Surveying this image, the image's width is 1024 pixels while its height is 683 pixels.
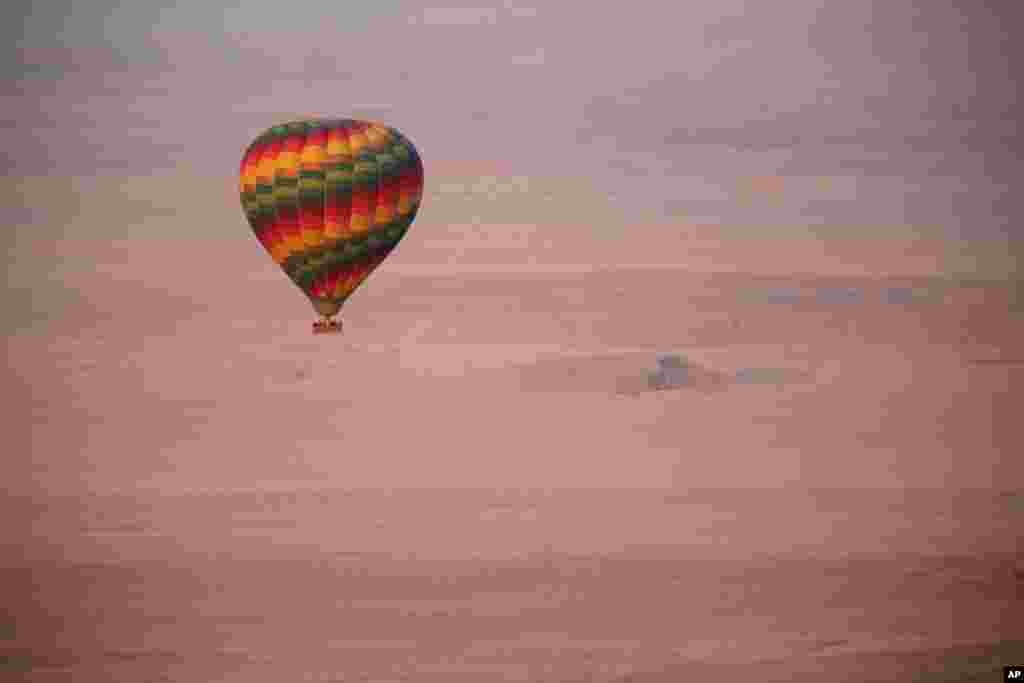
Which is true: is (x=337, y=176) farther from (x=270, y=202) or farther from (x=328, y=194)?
(x=270, y=202)

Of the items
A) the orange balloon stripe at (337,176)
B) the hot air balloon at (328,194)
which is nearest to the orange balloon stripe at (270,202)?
the hot air balloon at (328,194)

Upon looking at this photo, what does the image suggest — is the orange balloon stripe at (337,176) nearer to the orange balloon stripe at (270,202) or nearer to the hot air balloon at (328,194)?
the hot air balloon at (328,194)

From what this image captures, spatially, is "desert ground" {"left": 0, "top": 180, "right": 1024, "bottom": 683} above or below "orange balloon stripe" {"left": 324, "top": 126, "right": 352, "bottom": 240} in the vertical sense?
below

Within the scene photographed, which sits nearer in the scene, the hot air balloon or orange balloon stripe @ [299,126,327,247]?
orange balloon stripe @ [299,126,327,247]

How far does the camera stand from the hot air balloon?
28.0 metres

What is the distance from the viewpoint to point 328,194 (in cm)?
2817

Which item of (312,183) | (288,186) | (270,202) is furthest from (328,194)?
(270,202)

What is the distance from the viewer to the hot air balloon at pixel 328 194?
28000 mm

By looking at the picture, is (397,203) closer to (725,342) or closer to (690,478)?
(690,478)

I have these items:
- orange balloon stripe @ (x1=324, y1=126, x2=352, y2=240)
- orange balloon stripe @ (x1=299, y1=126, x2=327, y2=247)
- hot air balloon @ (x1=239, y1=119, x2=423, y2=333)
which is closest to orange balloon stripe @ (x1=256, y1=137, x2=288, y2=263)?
hot air balloon @ (x1=239, y1=119, x2=423, y2=333)

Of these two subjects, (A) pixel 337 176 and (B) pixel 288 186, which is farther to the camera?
(B) pixel 288 186

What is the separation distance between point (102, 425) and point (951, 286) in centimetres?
3737

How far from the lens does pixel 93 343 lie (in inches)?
2077

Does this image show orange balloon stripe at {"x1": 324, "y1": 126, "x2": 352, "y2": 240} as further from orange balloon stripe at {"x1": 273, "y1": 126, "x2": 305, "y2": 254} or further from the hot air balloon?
orange balloon stripe at {"x1": 273, "y1": 126, "x2": 305, "y2": 254}
